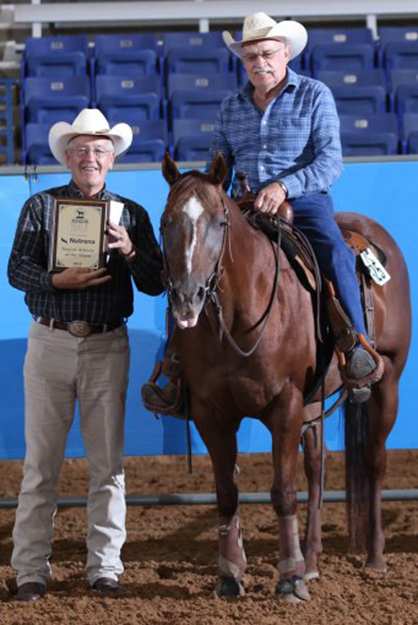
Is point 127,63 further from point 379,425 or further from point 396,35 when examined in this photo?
point 379,425

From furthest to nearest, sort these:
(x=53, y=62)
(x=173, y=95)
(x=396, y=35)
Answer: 1. (x=396, y=35)
2. (x=53, y=62)
3. (x=173, y=95)

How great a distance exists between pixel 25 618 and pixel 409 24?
10.4m

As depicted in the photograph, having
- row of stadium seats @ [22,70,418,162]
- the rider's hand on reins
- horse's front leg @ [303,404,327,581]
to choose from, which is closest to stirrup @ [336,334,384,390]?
horse's front leg @ [303,404,327,581]

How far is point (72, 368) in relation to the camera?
4270 millimetres

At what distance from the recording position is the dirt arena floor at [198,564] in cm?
386

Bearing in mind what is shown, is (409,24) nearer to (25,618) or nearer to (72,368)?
(72,368)

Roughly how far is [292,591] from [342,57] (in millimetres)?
7939

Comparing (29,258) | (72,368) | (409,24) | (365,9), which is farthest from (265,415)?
(409,24)

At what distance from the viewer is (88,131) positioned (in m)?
4.25

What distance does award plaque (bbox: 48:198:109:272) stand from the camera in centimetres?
404

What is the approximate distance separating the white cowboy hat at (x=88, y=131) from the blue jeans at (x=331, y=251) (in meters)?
0.83

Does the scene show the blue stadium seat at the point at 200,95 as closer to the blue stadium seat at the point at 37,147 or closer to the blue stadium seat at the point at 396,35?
the blue stadium seat at the point at 37,147

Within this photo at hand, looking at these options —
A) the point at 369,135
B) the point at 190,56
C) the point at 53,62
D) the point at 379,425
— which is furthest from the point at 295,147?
the point at 53,62

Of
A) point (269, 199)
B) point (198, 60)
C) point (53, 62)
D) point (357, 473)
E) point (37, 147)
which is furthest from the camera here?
point (198, 60)
